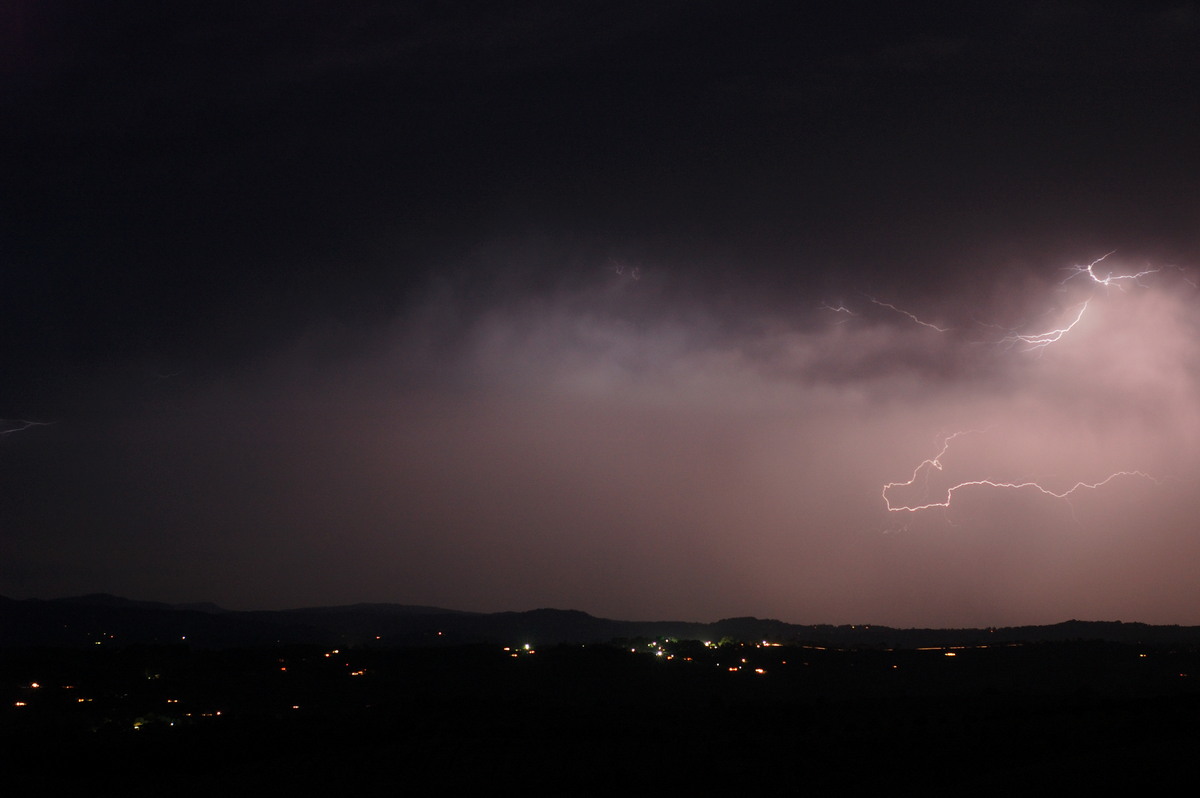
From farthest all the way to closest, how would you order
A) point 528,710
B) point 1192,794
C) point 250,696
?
point 250,696 < point 528,710 < point 1192,794

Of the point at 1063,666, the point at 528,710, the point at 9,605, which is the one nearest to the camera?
the point at 528,710

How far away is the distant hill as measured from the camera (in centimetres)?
5188

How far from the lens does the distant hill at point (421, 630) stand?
5188 cm

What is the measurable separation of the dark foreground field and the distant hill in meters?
16.7

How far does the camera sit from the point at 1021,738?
16.7 meters

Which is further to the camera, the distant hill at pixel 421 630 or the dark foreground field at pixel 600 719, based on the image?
the distant hill at pixel 421 630

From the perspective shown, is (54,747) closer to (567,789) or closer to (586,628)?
(567,789)

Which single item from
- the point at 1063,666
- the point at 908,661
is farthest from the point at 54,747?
the point at 1063,666

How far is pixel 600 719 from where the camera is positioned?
22.3 meters

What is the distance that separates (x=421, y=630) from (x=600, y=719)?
150ft

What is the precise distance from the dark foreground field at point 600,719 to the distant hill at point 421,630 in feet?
54.7

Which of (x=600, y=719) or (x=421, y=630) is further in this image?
(x=421, y=630)

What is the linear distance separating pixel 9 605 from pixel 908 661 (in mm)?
59664

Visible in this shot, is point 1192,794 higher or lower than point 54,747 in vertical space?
higher
